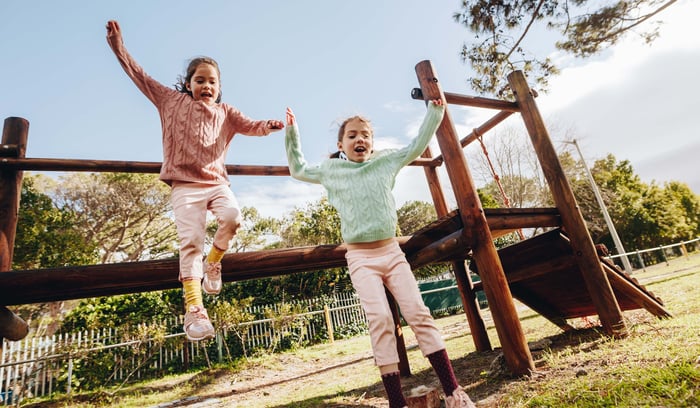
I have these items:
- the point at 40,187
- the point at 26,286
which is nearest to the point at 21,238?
the point at 40,187

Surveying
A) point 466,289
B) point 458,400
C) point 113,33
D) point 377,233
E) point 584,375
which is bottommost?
point 584,375

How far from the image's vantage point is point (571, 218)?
361 cm

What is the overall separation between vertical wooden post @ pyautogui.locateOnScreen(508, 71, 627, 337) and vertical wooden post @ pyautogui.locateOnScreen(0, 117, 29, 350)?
4639mm

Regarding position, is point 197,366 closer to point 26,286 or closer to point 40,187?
point 26,286

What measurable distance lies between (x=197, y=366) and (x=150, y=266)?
822 centimetres

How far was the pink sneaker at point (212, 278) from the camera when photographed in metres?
2.36

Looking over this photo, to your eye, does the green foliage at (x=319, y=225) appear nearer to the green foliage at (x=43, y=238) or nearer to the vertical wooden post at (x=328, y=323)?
the vertical wooden post at (x=328, y=323)

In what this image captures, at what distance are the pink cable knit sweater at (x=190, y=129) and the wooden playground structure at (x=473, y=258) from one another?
686 mm

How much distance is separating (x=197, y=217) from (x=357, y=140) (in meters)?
1.18

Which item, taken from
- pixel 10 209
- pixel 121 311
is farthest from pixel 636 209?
pixel 10 209

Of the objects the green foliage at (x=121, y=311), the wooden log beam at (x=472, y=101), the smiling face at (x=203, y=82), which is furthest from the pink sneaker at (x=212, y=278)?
the green foliage at (x=121, y=311)

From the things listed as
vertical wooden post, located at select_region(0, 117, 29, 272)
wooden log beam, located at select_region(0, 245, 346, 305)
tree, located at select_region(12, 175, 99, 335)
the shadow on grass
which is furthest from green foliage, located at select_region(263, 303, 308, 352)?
vertical wooden post, located at select_region(0, 117, 29, 272)

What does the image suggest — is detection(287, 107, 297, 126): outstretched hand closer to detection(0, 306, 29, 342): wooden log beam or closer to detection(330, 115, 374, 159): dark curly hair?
detection(330, 115, 374, 159): dark curly hair

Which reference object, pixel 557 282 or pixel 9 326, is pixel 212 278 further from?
pixel 557 282
